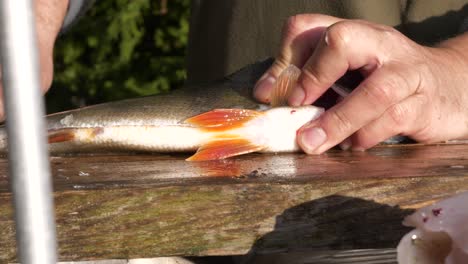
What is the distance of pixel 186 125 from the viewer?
1.77 meters

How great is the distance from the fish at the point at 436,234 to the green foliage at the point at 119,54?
4.31 metres

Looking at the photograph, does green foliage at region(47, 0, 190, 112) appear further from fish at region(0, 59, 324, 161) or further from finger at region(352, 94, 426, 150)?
finger at region(352, 94, 426, 150)

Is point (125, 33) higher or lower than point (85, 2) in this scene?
lower

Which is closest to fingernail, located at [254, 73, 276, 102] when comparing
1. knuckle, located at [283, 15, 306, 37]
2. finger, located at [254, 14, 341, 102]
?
finger, located at [254, 14, 341, 102]

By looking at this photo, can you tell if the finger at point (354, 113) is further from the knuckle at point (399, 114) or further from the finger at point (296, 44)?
the finger at point (296, 44)

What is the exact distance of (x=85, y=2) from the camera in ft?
8.94

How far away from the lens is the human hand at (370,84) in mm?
1686

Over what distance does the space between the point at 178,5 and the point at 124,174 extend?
172 inches

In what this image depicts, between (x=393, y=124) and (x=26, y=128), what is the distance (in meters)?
1.31

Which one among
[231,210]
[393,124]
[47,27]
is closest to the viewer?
[231,210]

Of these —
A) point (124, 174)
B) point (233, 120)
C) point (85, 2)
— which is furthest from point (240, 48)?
point (124, 174)

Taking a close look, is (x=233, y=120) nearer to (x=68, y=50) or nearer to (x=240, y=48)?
(x=240, y=48)

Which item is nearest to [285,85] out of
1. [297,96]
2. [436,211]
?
[297,96]

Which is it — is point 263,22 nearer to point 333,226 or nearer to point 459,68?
point 459,68
